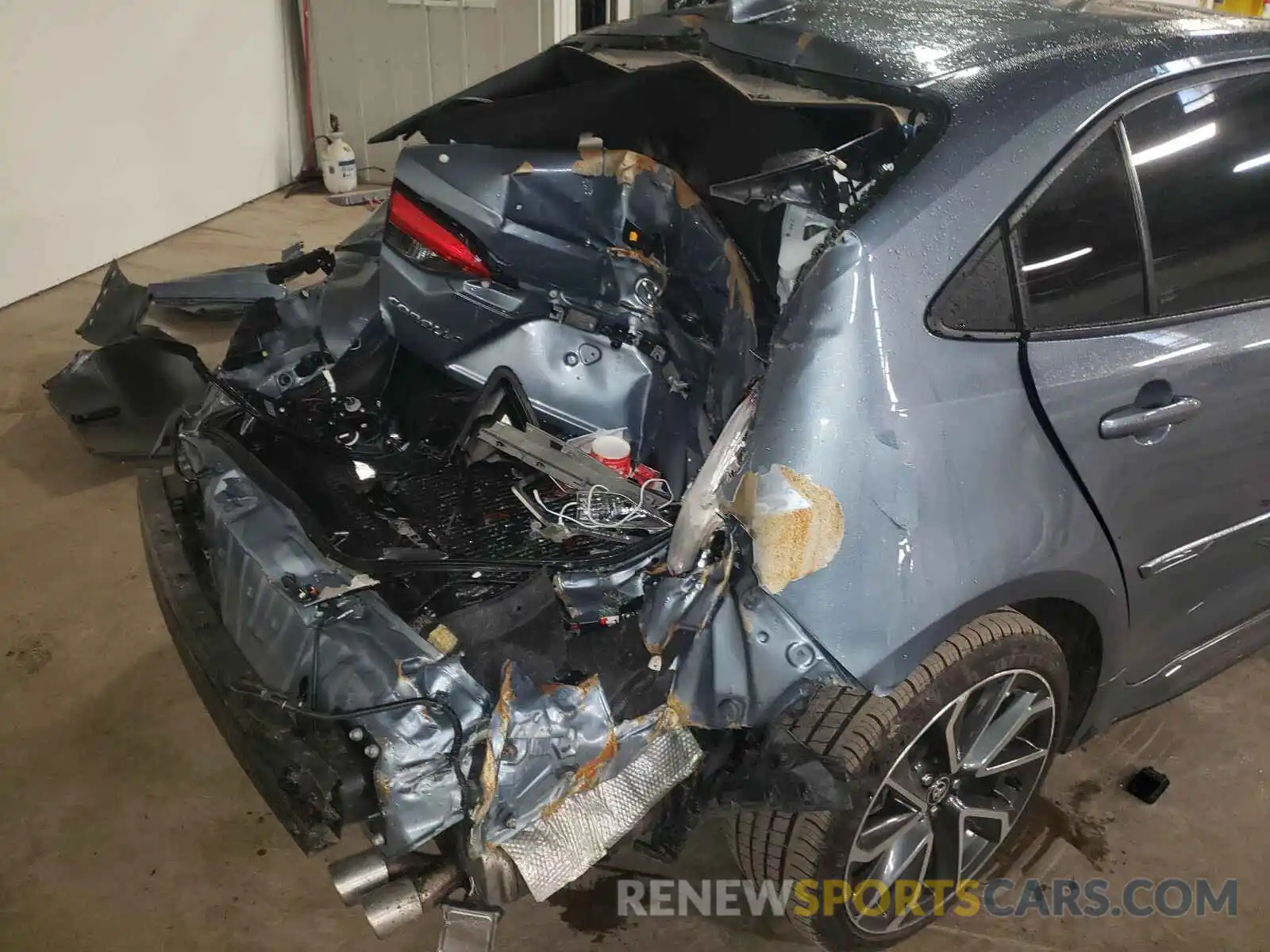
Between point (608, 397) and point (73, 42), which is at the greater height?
point (73, 42)

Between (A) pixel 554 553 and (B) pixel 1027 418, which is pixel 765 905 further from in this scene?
(B) pixel 1027 418

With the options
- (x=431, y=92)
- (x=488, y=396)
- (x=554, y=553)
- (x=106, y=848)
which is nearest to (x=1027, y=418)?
(x=554, y=553)

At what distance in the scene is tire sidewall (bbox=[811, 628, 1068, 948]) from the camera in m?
1.45

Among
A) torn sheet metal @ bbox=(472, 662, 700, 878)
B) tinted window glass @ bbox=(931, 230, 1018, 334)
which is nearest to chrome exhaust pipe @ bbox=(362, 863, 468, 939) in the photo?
torn sheet metal @ bbox=(472, 662, 700, 878)

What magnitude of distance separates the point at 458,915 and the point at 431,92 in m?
6.13

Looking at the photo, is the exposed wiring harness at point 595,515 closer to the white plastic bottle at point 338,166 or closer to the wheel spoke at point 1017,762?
the wheel spoke at point 1017,762

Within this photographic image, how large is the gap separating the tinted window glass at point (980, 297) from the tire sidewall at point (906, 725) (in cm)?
53

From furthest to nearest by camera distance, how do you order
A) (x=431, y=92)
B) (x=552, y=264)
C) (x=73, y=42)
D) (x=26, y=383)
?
1. (x=431, y=92)
2. (x=73, y=42)
3. (x=26, y=383)
4. (x=552, y=264)

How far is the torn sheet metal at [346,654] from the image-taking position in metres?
1.31

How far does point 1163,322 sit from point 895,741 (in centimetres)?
85

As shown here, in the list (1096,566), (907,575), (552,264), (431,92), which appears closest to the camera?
(907,575)

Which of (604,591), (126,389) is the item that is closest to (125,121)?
(126,389)

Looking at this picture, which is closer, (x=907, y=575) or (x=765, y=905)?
(x=907, y=575)

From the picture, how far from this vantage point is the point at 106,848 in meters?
1.90
